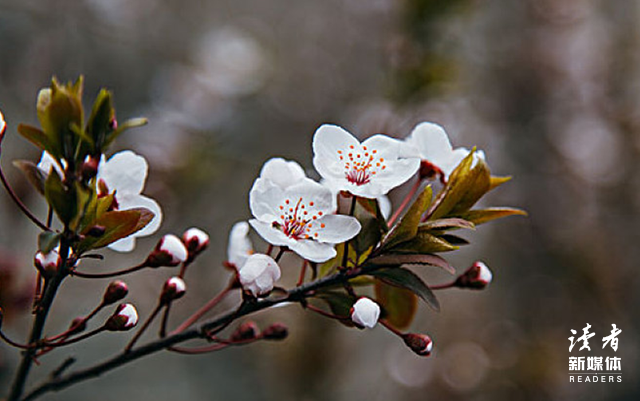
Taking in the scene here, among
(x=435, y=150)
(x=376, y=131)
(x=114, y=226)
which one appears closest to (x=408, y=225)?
(x=435, y=150)

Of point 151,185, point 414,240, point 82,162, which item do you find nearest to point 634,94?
point 151,185

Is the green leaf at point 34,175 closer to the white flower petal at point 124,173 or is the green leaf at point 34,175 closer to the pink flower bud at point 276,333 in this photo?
the white flower petal at point 124,173

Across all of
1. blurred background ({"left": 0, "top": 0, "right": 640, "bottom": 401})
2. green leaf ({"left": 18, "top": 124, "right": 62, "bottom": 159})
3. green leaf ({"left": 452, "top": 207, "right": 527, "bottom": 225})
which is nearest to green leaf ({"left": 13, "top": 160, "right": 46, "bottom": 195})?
green leaf ({"left": 18, "top": 124, "right": 62, "bottom": 159})

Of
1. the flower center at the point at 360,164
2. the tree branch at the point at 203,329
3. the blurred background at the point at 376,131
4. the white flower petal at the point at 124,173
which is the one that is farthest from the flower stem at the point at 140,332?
the blurred background at the point at 376,131

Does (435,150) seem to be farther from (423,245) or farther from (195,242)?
(195,242)

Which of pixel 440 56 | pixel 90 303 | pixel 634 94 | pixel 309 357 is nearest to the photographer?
pixel 440 56

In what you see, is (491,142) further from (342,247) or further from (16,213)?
(342,247)
